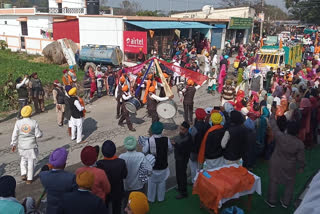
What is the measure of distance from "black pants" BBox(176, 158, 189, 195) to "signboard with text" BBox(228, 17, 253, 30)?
27.4 m

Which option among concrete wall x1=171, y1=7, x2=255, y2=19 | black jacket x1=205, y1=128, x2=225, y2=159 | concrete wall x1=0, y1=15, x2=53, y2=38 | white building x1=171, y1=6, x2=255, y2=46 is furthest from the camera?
concrete wall x1=171, y1=7, x2=255, y2=19

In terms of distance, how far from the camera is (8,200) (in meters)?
3.63

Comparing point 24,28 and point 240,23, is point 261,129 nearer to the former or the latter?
point 240,23

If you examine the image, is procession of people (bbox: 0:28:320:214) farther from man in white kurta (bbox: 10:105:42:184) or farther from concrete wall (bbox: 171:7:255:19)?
concrete wall (bbox: 171:7:255:19)

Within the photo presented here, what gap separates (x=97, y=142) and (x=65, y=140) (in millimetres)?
984

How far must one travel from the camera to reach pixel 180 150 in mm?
5785

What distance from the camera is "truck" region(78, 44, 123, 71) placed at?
18.1 metres

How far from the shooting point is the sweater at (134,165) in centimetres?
505

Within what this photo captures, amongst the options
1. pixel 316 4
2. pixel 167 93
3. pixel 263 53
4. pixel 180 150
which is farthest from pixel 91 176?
pixel 316 4

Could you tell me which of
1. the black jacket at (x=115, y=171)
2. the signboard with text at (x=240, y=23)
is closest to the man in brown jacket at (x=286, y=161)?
the black jacket at (x=115, y=171)

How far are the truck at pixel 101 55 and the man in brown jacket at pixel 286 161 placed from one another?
13655 mm

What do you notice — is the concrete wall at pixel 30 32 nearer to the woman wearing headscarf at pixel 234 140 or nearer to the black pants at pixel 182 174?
the black pants at pixel 182 174

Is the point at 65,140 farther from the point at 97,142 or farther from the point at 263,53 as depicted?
the point at 263,53

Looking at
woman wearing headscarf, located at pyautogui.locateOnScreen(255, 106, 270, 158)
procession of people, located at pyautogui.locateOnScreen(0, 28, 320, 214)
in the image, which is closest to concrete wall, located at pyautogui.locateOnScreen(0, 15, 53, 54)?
procession of people, located at pyautogui.locateOnScreen(0, 28, 320, 214)
